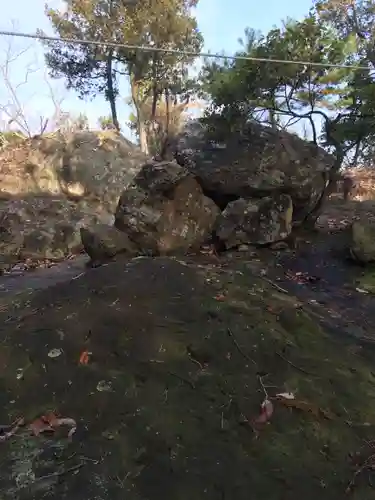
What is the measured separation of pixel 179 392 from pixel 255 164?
3905mm

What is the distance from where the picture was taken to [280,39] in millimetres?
5133

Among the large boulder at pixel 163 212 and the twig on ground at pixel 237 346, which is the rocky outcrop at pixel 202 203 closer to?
the large boulder at pixel 163 212

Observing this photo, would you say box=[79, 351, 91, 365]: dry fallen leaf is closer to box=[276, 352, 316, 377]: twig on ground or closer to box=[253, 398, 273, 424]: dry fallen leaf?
box=[253, 398, 273, 424]: dry fallen leaf

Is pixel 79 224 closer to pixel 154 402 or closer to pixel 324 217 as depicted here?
pixel 324 217

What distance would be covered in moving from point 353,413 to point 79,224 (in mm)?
5671

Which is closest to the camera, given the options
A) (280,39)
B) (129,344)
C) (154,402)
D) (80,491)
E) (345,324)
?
(80,491)

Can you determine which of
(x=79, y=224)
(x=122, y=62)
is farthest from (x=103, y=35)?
(x=79, y=224)

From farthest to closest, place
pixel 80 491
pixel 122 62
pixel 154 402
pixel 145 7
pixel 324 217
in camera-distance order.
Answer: pixel 122 62
pixel 145 7
pixel 324 217
pixel 154 402
pixel 80 491

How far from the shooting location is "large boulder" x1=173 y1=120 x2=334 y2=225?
552cm

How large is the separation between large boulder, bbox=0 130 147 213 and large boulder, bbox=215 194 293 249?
3.93 meters

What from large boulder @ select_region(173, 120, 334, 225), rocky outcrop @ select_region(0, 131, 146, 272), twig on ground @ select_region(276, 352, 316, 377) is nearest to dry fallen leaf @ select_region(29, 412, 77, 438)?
twig on ground @ select_region(276, 352, 316, 377)

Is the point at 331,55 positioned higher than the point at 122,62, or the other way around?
the point at 122,62

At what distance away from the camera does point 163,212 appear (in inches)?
200

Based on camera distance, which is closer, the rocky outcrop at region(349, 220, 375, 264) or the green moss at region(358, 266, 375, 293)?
the green moss at region(358, 266, 375, 293)
